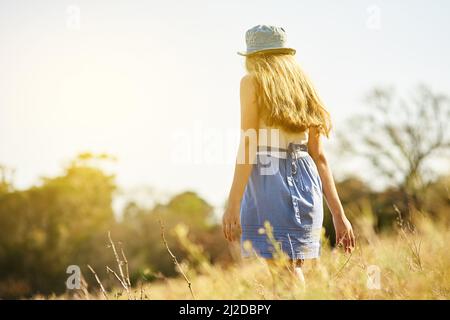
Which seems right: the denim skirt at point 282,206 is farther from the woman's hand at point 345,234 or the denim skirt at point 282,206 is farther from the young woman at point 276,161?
the woman's hand at point 345,234

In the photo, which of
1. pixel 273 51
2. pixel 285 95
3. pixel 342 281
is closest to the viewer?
pixel 342 281

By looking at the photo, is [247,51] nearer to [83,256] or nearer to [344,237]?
[344,237]

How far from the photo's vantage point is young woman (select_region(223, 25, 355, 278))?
2812mm

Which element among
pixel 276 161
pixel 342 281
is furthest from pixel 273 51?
pixel 342 281

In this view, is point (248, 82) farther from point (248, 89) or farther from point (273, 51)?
point (273, 51)

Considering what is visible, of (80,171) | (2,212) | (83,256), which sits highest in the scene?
(80,171)

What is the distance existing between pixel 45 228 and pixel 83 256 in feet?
8.64

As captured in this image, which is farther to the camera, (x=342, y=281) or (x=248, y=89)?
(x=248, y=89)

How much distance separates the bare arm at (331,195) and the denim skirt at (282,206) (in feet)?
0.51

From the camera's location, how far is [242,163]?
9.20ft

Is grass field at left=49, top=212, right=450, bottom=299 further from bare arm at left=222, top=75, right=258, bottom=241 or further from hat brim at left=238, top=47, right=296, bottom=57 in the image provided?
hat brim at left=238, top=47, right=296, bottom=57

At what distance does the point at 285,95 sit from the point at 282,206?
23.9 inches
